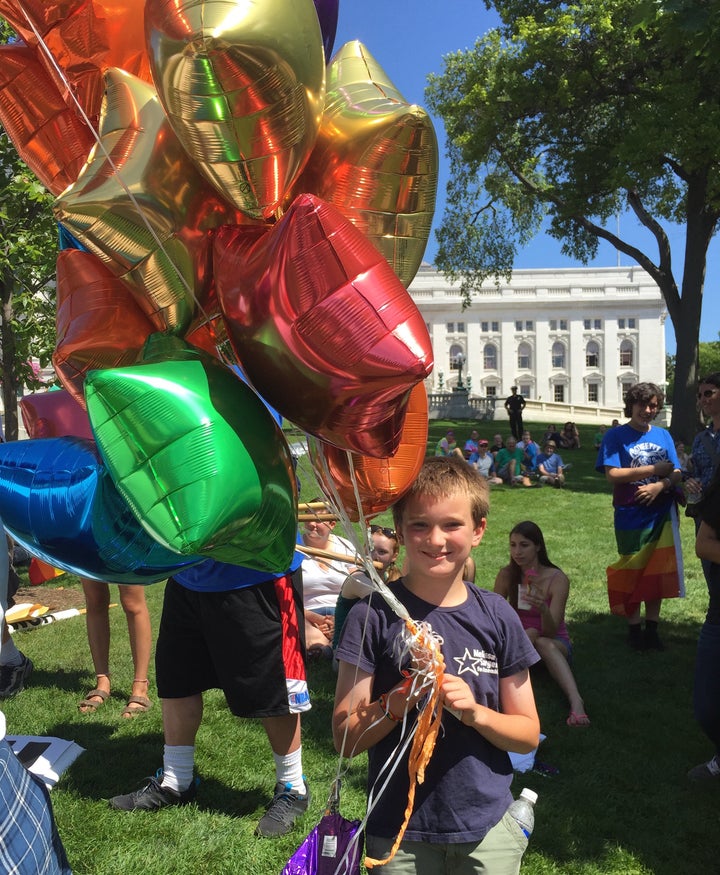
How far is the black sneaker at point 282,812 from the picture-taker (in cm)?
274

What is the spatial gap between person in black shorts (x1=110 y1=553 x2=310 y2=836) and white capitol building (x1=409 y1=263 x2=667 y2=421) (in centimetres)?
6719

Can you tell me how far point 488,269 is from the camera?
2391 centimetres

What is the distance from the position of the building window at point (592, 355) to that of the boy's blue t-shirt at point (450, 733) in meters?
73.8

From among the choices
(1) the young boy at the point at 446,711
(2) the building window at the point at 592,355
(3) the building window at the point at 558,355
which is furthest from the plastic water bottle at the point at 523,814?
(2) the building window at the point at 592,355

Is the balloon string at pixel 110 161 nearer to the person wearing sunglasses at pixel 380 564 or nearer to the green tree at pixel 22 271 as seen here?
the person wearing sunglasses at pixel 380 564

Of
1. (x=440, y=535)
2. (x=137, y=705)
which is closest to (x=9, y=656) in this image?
(x=137, y=705)

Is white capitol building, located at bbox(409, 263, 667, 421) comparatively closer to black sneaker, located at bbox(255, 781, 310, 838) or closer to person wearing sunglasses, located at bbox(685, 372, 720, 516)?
person wearing sunglasses, located at bbox(685, 372, 720, 516)

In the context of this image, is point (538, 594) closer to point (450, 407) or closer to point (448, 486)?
point (448, 486)

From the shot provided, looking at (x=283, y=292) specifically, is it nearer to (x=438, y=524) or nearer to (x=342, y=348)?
(x=342, y=348)

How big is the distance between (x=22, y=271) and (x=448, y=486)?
Answer: 5938mm

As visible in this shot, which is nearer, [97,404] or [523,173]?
[97,404]

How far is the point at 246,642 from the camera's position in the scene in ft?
8.55

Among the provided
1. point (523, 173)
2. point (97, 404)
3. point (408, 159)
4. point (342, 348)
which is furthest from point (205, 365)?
point (523, 173)

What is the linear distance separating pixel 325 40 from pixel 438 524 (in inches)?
51.0
